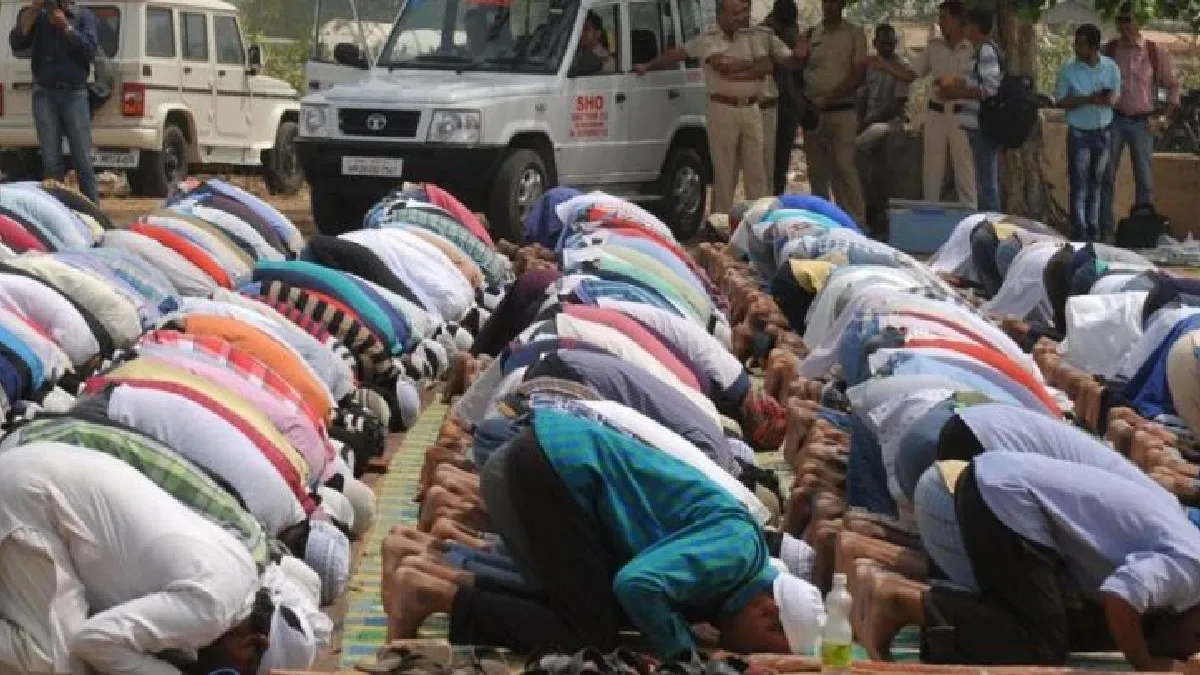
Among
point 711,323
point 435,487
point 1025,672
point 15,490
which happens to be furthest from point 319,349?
point 1025,672

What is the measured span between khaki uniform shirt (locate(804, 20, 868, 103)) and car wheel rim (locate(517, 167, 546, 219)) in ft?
6.64

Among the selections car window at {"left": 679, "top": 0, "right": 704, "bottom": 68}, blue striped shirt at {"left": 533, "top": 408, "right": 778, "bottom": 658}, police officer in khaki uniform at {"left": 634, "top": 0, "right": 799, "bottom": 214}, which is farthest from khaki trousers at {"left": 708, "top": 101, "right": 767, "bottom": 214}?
blue striped shirt at {"left": 533, "top": 408, "right": 778, "bottom": 658}

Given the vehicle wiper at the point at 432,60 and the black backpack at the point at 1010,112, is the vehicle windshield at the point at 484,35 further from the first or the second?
the black backpack at the point at 1010,112

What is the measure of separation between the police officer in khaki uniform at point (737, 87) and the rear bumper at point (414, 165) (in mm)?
1622

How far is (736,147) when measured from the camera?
56.4 ft

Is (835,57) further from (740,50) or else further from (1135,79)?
(1135,79)

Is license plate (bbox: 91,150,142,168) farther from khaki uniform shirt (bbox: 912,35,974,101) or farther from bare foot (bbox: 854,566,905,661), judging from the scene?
bare foot (bbox: 854,566,905,661)

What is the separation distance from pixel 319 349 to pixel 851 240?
381 cm

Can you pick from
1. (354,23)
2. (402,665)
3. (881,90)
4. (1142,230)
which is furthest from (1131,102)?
(402,665)

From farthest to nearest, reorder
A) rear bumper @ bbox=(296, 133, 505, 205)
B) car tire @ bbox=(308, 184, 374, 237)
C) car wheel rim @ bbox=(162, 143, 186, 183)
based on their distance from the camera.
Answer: car wheel rim @ bbox=(162, 143, 186, 183)
car tire @ bbox=(308, 184, 374, 237)
rear bumper @ bbox=(296, 133, 505, 205)

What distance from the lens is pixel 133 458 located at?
5715 mm

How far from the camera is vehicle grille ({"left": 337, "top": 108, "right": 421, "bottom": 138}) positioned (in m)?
16.5

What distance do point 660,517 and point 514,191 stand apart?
1076cm

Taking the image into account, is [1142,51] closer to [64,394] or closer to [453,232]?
[453,232]
